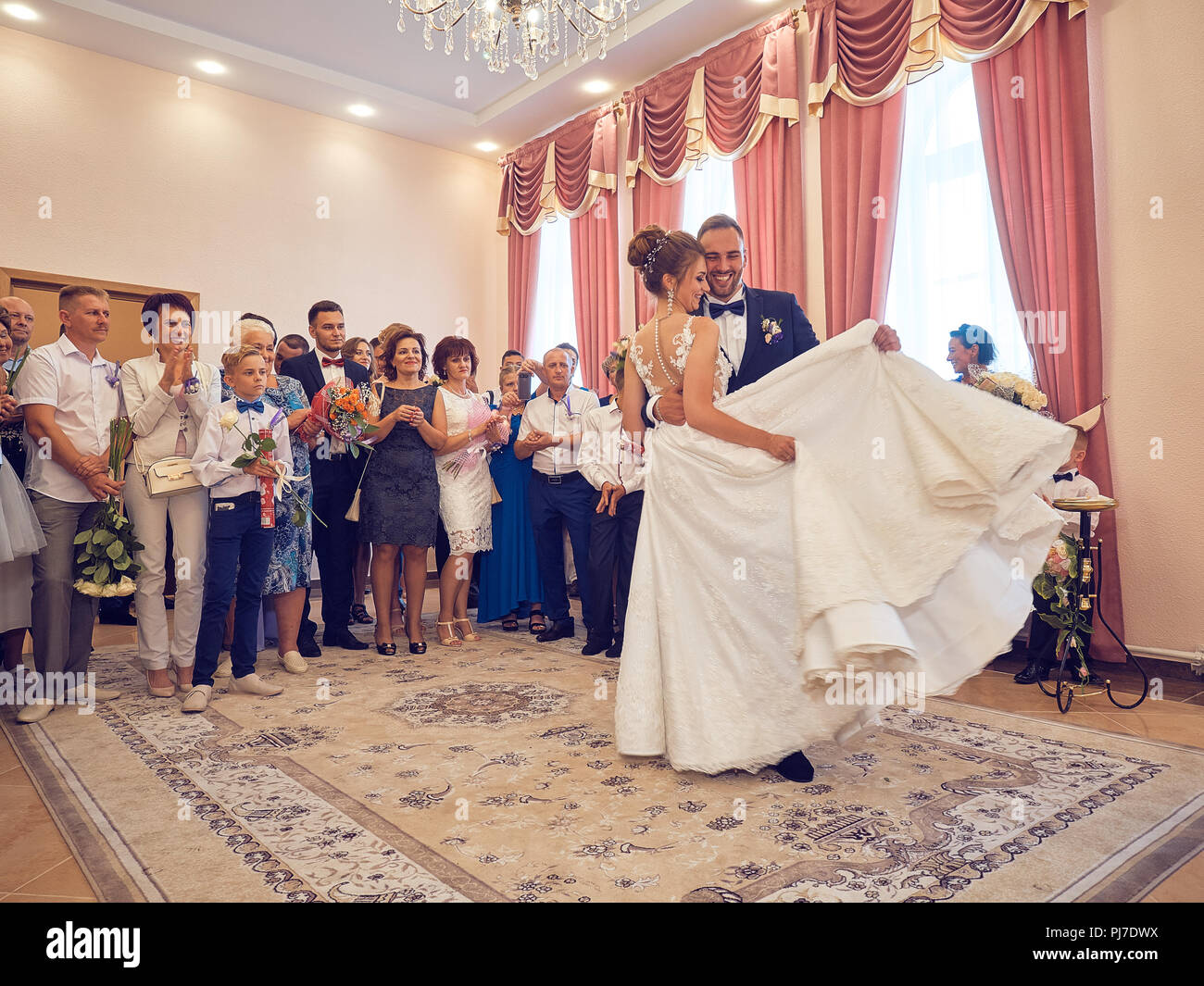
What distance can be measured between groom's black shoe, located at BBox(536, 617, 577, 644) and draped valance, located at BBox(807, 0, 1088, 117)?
3.61 meters

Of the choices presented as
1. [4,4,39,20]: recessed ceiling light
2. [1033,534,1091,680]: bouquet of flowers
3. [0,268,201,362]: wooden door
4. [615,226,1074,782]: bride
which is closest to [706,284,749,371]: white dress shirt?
[615,226,1074,782]: bride

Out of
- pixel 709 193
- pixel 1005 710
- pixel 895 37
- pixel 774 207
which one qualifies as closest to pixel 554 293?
pixel 709 193

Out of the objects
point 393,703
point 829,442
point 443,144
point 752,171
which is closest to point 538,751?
point 393,703

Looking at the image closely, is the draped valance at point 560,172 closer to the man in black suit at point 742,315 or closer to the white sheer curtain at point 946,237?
the white sheer curtain at point 946,237

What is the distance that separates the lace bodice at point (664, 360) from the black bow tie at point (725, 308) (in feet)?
0.80

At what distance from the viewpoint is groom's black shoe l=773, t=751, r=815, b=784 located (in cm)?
252

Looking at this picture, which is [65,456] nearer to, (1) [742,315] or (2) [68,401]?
(2) [68,401]

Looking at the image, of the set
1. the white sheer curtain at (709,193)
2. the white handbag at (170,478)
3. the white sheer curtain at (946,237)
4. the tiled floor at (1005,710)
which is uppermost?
the white sheer curtain at (709,193)

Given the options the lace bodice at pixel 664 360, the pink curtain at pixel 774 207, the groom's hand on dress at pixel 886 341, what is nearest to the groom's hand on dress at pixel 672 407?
the lace bodice at pixel 664 360

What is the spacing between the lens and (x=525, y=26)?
4379 millimetres

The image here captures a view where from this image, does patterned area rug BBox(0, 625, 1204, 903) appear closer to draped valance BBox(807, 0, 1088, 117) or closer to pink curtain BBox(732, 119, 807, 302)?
pink curtain BBox(732, 119, 807, 302)

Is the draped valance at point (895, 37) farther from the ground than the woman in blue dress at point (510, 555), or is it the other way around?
the draped valance at point (895, 37)

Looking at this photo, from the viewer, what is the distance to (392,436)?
4461mm

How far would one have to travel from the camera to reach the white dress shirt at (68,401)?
331cm
